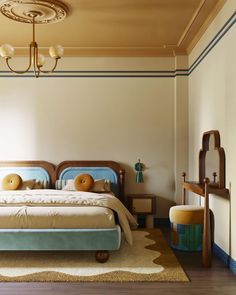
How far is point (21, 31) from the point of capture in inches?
212

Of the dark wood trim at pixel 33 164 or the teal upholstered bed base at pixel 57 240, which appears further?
the dark wood trim at pixel 33 164

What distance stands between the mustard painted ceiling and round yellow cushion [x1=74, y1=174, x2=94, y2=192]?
82.2 inches

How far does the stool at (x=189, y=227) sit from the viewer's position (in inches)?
179

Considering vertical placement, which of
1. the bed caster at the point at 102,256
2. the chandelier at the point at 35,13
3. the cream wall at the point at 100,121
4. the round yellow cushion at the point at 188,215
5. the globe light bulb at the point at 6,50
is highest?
the chandelier at the point at 35,13

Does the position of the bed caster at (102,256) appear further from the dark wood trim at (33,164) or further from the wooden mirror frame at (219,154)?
the dark wood trim at (33,164)

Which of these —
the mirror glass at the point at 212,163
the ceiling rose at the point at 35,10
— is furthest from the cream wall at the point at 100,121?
the ceiling rose at the point at 35,10

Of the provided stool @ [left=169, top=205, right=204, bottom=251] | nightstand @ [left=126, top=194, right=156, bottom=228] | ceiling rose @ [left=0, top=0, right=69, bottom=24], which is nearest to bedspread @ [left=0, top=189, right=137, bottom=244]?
stool @ [left=169, top=205, right=204, bottom=251]

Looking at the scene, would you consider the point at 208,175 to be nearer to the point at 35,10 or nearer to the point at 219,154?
the point at 219,154

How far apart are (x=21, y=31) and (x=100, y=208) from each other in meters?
2.89

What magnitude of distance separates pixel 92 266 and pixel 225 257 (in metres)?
1.43

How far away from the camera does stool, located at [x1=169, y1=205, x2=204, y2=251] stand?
454 cm

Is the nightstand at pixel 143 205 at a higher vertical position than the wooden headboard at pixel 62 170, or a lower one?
lower

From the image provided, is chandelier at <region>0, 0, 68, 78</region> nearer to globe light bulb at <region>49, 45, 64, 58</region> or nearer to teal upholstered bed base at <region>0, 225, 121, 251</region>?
globe light bulb at <region>49, 45, 64, 58</region>

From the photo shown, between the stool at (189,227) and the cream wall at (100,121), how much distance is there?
68.5 inches
